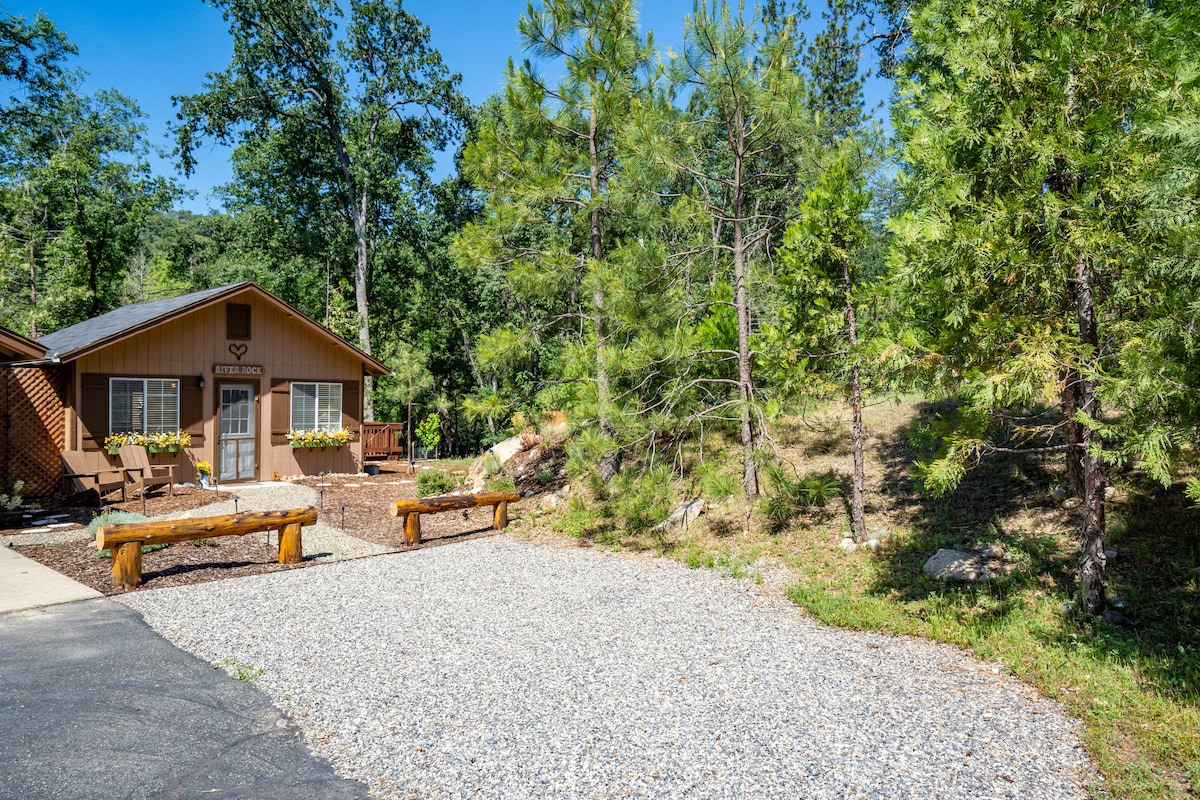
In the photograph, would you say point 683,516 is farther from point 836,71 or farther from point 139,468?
point 836,71

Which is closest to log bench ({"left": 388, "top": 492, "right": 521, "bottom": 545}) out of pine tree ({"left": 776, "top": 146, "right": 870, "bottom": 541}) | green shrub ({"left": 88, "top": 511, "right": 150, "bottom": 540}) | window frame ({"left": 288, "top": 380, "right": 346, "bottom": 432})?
green shrub ({"left": 88, "top": 511, "right": 150, "bottom": 540})

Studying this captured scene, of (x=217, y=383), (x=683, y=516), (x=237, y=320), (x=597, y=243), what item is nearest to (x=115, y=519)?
(x=217, y=383)

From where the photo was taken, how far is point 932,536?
7742mm

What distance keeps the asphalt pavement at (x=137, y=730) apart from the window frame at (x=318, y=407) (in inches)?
408

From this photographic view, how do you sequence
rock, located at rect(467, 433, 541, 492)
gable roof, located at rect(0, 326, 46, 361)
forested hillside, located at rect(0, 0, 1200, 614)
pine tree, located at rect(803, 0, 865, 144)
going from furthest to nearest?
pine tree, located at rect(803, 0, 865, 144), rock, located at rect(467, 433, 541, 492), gable roof, located at rect(0, 326, 46, 361), forested hillside, located at rect(0, 0, 1200, 614)

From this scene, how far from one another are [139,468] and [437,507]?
6734 millimetres

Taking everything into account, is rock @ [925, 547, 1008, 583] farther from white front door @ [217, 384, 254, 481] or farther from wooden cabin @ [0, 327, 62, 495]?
wooden cabin @ [0, 327, 62, 495]

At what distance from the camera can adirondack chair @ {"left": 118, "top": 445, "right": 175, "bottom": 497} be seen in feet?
40.3

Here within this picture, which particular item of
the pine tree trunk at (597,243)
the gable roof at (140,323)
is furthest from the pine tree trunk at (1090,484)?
the gable roof at (140,323)

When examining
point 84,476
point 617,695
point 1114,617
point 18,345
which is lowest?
point 617,695

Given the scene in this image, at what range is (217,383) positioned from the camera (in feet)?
47.3

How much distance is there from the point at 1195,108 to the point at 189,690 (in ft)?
22.7

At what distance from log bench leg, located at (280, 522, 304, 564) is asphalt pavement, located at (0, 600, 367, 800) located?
2.74 m

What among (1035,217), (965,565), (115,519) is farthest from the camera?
(115,519)
